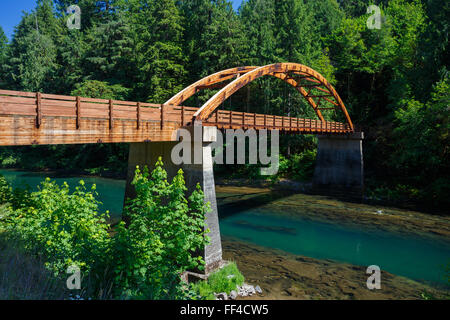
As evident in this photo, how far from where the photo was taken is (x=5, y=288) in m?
5.96

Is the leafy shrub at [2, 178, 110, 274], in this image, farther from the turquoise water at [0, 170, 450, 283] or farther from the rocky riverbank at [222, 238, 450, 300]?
the rocky riverbank at [222, 238, 450, 300]

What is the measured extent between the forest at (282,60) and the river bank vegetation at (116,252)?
83.6 ft

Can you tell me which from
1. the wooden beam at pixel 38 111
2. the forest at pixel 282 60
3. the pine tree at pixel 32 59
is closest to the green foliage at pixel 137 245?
the wooden beam at pixel 38 111

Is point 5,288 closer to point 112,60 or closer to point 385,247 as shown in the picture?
point 385,247

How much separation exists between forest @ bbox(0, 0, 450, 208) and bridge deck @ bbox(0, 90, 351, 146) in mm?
22712

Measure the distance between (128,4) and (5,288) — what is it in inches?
2417

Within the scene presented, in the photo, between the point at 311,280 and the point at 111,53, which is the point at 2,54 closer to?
the point at 111,53

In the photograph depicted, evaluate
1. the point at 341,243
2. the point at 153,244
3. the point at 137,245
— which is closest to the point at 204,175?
the point at 137,245

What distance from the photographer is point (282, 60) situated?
36.9 meters

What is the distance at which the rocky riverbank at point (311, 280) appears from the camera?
39.3 ft

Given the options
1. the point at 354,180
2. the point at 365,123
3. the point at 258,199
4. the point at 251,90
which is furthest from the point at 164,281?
the point at 365,123

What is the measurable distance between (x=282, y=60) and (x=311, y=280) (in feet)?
95.9

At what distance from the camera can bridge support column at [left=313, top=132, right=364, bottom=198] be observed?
31281mm

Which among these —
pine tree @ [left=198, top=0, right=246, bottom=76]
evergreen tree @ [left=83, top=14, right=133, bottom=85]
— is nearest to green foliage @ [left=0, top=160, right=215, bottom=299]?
pine tree @ [left=198, top=0, right=246, bottom=76]
